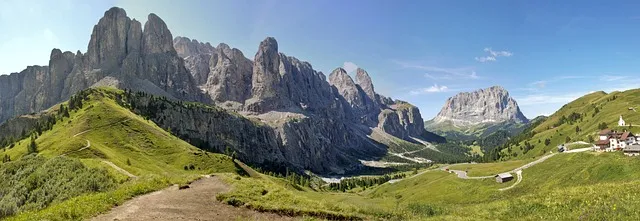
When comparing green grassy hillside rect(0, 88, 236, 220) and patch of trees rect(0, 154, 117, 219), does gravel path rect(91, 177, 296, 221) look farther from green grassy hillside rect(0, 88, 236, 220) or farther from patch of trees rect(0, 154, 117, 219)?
green grassy hillside rect(0, 88, 236, 220)

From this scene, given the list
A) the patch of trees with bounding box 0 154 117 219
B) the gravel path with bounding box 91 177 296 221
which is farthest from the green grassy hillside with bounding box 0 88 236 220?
the gravel path with bounding box 91 177 296 221

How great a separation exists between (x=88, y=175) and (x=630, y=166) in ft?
341

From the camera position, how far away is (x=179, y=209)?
3200cm

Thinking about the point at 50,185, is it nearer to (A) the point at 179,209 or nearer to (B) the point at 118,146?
(A) the point at 179,209

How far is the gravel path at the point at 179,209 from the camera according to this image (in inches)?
1121

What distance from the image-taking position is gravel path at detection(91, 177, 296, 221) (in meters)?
28.5

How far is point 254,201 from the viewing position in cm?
3544

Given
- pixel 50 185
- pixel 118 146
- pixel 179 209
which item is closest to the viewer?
pixel 179 209

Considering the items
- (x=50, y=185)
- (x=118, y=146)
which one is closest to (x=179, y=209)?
(x=50, y=185)

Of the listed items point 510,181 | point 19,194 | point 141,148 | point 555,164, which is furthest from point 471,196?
point 141,148

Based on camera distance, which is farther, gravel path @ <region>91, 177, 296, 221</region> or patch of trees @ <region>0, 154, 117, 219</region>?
patch of trees @ <region>0, 154, 117, 219</region>

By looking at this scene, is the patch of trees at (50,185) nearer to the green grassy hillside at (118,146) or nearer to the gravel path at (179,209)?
the gravel path at (179,209)

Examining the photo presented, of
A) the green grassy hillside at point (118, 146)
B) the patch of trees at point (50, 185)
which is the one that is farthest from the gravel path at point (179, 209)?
the green grassy hillside at point (118, 146)

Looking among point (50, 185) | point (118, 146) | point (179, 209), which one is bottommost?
point (50, 185)
